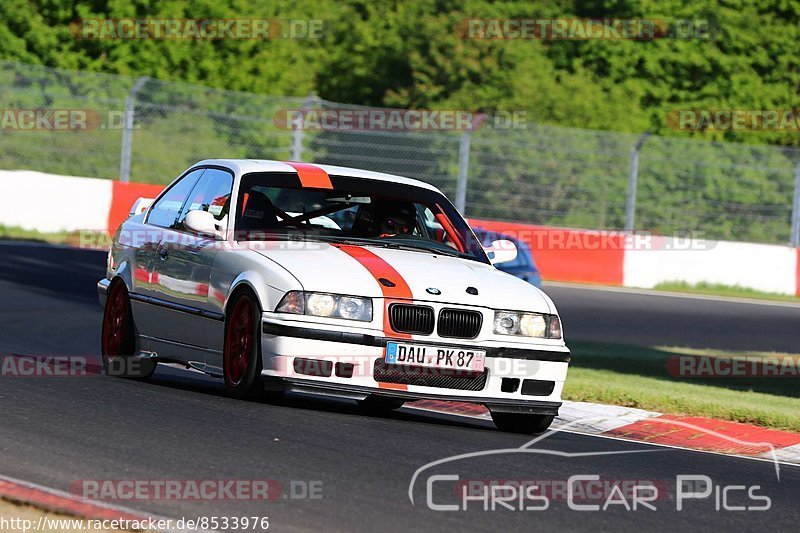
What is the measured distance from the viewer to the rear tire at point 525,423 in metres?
9.20

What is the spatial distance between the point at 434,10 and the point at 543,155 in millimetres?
21869

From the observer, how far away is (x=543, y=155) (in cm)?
2695

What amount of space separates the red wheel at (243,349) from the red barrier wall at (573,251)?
1810 cm

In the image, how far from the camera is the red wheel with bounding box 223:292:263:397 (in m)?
8.59

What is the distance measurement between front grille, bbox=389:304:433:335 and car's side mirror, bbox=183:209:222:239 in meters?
1.45

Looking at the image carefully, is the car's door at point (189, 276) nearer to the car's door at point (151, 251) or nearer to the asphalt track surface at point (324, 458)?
the car's door at point (151, 251)

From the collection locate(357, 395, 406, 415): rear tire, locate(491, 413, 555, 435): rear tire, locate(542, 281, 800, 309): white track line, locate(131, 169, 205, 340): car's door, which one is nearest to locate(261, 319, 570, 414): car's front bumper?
locate(491, 413, 555, 435): rear tire

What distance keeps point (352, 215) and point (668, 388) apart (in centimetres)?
521

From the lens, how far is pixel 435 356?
28.0ft

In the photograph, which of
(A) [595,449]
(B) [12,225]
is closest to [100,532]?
(A) [595,449]

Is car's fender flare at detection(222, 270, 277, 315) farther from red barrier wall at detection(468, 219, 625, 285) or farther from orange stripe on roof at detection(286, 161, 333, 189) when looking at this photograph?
red barrier wall at detection(468, 219, 625, 285)

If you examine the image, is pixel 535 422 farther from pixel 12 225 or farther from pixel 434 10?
pixel 434 10

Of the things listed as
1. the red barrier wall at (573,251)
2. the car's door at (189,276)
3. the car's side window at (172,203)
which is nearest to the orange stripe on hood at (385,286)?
the car's door at (189,276)

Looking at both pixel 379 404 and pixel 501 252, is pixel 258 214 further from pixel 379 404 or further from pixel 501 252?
pixel 501 252
